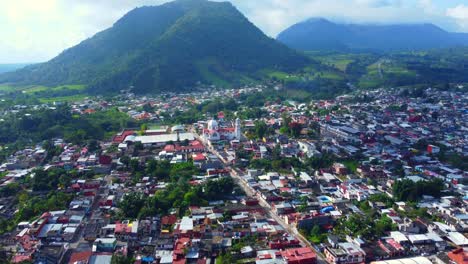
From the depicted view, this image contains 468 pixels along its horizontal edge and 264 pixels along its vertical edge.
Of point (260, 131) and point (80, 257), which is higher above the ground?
point (260, 131)

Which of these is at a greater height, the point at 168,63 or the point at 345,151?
the point at 168,63

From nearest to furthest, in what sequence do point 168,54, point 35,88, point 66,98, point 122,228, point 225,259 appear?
point 225,259 → point 122,228 → point 66,98 → point 35,88 → point 168,54

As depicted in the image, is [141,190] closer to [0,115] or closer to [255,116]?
[255,116]

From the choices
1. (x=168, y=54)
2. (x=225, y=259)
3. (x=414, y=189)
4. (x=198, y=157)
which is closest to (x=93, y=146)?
(x=198, y=157)

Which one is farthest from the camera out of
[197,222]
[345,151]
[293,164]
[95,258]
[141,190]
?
[345,151]

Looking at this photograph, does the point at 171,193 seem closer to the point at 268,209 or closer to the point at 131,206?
the point at 131,206

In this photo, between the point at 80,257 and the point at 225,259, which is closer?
the point at 225,259

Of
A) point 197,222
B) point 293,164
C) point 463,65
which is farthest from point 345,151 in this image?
point 463,65
